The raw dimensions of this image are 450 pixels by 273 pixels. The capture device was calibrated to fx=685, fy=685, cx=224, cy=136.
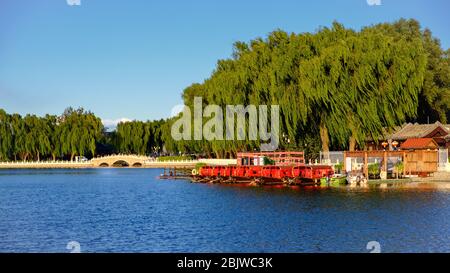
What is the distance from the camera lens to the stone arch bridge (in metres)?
122

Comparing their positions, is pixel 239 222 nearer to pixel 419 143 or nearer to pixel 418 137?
pixel 419 143

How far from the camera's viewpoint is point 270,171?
183ft

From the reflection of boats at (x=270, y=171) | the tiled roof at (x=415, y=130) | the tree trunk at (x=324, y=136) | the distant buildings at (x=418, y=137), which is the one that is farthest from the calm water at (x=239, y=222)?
the tiled roof at (x=415, y=130)

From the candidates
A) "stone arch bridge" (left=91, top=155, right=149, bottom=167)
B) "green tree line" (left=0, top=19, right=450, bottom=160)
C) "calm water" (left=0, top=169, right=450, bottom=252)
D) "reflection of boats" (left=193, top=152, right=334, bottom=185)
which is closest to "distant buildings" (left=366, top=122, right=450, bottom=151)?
"green tree line" (left=0, top=19, right=450, bottom=160)

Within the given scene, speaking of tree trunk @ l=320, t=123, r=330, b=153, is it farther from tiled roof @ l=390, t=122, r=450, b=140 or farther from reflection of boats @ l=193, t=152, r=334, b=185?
tiled roof @ l=390, t=122, r=450, b=140

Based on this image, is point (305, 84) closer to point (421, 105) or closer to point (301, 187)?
point (301, 187)

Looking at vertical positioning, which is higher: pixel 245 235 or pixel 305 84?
pixel 305 84

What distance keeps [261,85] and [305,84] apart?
5835mm

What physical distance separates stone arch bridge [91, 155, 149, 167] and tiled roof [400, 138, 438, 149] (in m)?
67.2

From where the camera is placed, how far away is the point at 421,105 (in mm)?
62812

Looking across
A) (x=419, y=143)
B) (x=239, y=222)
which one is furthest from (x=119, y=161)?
(x=239, y=222)

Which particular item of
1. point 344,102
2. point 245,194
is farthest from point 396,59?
point 245,194

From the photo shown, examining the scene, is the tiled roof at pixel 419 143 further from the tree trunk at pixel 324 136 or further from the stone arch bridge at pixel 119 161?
the stone arch bridge at pixel 119 161

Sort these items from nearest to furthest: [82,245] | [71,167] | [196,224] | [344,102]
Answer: [82,245], [196,224], [344,102], [71,167]
